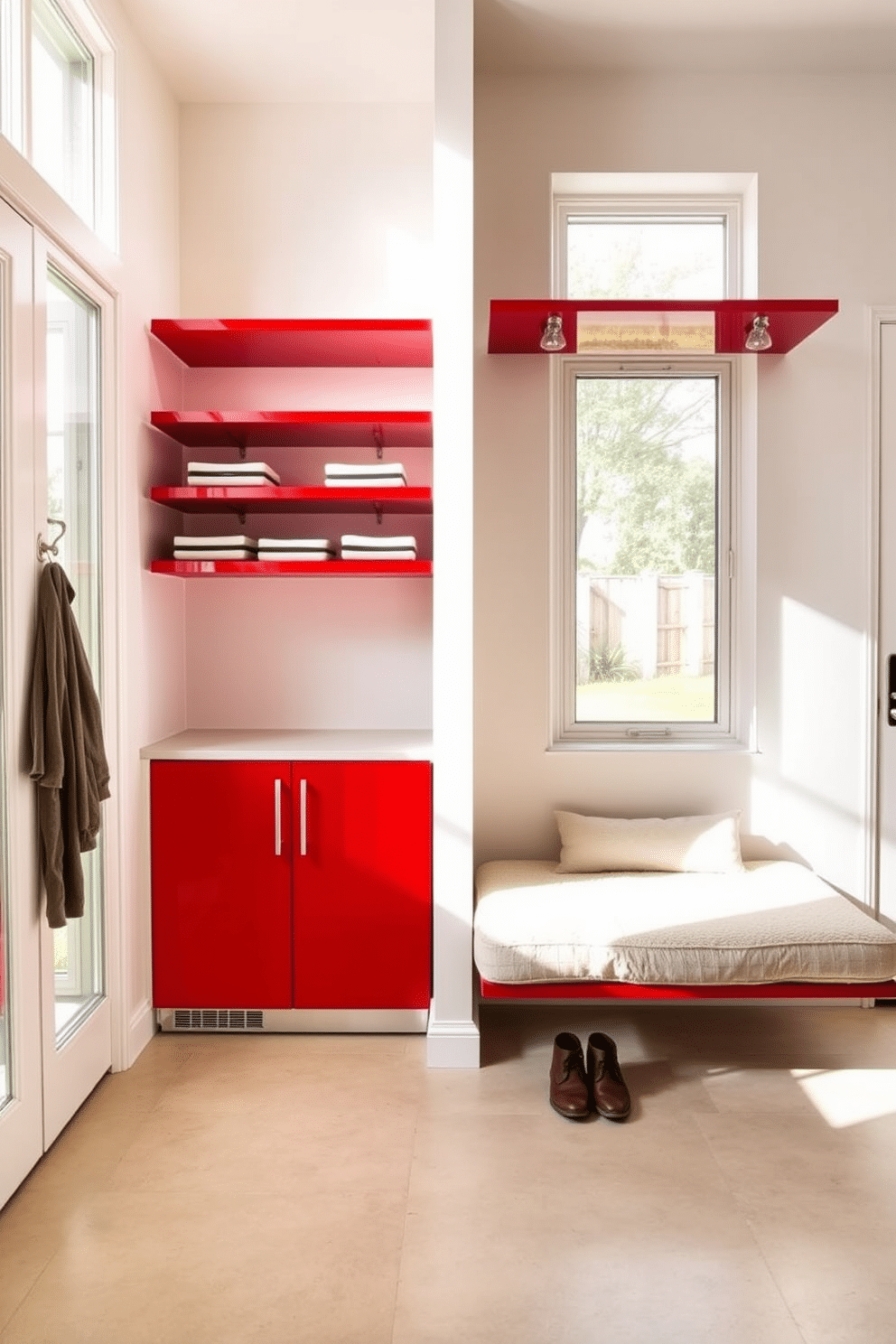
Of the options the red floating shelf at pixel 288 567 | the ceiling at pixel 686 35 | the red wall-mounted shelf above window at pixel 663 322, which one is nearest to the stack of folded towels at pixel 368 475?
the red floating shelf at pixel 288 567

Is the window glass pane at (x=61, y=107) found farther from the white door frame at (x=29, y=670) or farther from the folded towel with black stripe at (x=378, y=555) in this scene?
the folded towel with black stripe at (x=378, y=555)

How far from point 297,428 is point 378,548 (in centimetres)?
48

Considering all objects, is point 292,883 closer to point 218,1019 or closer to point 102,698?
point 218,1019

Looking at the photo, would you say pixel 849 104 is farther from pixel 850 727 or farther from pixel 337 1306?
pixel 337 1306

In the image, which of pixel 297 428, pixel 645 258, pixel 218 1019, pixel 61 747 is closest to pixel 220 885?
pixel 218 1019

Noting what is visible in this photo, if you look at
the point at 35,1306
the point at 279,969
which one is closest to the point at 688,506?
the point at 279,969

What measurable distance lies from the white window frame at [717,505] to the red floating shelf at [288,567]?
1.96ft

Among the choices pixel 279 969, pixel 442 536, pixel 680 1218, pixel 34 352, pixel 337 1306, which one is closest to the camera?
pixel 337 1306

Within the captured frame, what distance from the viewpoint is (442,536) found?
3.09 meters

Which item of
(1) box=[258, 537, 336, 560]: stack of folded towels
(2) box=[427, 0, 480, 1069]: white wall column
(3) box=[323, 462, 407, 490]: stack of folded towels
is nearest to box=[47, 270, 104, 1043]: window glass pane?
(1) box=[258, 537, 336, 560]: stack of folded towels

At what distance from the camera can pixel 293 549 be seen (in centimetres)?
341

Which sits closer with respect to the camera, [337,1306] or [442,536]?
[337,1306]

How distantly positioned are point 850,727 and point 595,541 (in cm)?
112

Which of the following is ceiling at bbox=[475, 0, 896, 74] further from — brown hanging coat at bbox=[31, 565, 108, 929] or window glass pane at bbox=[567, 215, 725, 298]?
brown hanging coat at bbox=[31, 565, 108, 929]
